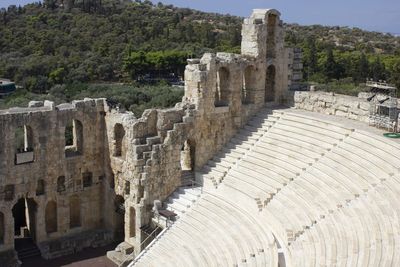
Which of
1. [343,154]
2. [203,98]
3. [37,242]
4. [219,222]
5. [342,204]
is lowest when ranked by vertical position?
[37,242]

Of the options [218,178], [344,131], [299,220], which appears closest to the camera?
[299,220]

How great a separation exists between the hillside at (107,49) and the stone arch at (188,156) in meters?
25.3

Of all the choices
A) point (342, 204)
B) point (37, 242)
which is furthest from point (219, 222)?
point (37, 242)

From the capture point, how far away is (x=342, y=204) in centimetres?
1858

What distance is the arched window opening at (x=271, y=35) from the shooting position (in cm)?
2741

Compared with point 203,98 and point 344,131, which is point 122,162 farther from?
point 344,131

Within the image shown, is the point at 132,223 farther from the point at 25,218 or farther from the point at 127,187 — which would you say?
the point at 25,218

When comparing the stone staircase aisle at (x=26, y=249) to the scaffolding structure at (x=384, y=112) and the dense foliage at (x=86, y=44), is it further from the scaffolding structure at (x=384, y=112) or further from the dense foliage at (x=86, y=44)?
the dense foliage at (x=86, y=44)

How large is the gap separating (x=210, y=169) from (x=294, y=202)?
5802 mm

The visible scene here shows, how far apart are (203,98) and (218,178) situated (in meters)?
3.81

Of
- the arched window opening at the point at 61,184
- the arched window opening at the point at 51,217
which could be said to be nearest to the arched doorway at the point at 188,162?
the arched window opening at the point at 61,184

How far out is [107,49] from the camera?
196ft

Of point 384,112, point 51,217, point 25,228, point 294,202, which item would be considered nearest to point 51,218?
point 51,217

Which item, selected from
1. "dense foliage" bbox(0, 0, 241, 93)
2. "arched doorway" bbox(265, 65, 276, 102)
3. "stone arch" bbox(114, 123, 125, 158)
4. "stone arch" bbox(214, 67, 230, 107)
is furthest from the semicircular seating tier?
"dense foliage" bbox(0, 0, 241, 93)
